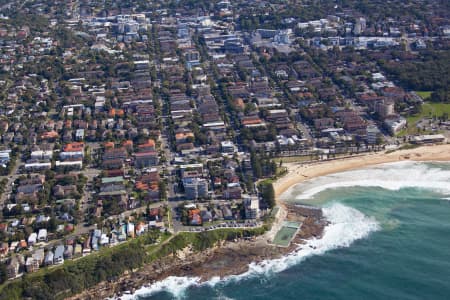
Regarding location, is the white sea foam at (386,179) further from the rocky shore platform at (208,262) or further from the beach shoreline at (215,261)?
the rocky shore platform at (208,262)

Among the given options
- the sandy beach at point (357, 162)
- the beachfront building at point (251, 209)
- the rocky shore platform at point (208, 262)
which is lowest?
the rocky shore platform at point (208, 262)

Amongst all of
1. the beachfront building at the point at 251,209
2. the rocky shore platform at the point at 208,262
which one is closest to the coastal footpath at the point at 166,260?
the rocky shore platform at the point at 208,262

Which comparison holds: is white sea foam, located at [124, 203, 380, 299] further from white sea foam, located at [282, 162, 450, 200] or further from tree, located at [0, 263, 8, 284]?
tree, located at [0, 263, 8, 284]

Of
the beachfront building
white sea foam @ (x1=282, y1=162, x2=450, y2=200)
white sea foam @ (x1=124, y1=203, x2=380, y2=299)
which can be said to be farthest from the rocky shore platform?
white sea foam @ (x1=282, y1=162, x2=450, y2=200)

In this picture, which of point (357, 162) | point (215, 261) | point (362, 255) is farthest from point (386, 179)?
point (215, 261)

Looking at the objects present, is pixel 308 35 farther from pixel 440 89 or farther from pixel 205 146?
pixel 205 146

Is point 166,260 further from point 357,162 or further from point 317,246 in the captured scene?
point 357,162

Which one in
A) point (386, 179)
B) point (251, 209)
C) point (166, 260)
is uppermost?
point (386, 179)
